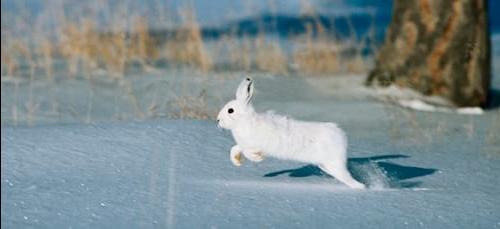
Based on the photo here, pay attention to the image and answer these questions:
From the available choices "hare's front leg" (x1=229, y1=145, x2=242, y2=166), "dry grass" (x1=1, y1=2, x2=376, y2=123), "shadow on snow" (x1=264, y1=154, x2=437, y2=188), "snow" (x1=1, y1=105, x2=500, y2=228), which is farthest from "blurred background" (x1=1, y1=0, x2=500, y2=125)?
"hare's front leg" (x1=229, y1=145, x2=242, y2=166)

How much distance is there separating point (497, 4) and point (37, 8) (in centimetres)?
576

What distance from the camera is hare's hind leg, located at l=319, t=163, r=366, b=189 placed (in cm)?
388

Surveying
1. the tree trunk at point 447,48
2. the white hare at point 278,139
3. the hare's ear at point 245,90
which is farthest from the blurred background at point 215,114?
the hare's ear at point 245,90

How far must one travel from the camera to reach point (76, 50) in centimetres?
805

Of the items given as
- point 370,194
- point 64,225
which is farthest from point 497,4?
point 64,225

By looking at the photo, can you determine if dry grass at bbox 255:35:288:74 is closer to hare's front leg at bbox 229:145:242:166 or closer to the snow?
the snow

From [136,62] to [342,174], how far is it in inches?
183

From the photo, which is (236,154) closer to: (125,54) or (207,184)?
(207,184)

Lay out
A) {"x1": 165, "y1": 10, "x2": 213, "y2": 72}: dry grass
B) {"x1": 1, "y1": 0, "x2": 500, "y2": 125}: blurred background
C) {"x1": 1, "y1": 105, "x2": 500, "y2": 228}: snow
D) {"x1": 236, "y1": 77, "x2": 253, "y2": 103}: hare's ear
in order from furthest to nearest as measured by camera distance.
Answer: {"x1": 165, "y1": 10, "x2": 213, "y2": 72}: dry grass
{"x1": 1, "y1": 0, "x2": 500, "y2": 125}: blurred background
{"x1": 236, "y1": 77, "x2": 253, "y2": 103}: hare's ear
{"x1": 1, "y1": 105, "x2": 500, "y2": 228}: snow

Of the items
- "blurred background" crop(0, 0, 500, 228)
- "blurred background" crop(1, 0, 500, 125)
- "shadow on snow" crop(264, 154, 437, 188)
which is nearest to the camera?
"blurred background" crop(0, 0, 500, 228)

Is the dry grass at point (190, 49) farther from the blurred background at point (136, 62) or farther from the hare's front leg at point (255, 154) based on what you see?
the hare's front leg at point (255, 154)

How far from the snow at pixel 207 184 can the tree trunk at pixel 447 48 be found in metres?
1.70

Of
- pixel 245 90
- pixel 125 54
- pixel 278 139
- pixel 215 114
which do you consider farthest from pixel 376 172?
pixel 125 54

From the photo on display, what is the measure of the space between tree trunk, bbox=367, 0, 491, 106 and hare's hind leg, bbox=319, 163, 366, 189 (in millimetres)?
3127
